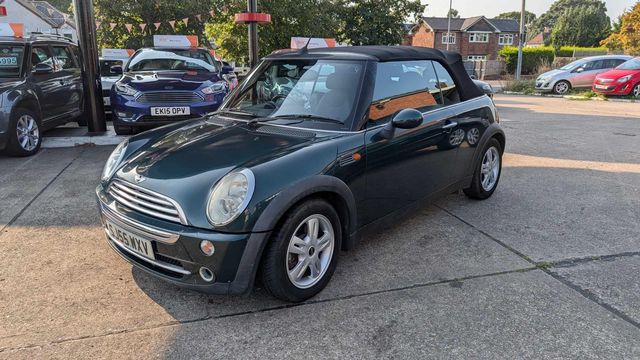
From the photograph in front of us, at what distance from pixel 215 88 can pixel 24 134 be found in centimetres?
293

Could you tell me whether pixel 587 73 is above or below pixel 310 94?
above

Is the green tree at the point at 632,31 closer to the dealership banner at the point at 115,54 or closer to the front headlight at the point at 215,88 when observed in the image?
the dealership banner at the point at 115,54

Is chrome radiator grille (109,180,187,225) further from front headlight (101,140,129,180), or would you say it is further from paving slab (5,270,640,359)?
paving slab (5,270,640,359)

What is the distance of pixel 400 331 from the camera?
8.80 feet

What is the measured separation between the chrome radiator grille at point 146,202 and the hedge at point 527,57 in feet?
128

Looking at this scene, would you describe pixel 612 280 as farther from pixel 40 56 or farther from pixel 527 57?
pixel 527 57

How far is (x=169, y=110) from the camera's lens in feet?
24.5

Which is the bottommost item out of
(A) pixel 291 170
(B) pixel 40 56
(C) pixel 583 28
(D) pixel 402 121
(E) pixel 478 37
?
(A) pixel 291 170

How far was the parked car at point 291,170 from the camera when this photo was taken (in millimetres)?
2605

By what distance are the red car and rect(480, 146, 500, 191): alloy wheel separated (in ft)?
48.0

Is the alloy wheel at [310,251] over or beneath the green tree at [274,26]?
beneath

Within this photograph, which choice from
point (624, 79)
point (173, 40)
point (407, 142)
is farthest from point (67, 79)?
point (624, 79)

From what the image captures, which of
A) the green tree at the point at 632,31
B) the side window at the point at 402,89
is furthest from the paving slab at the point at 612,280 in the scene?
the green tree at the point at 632,31

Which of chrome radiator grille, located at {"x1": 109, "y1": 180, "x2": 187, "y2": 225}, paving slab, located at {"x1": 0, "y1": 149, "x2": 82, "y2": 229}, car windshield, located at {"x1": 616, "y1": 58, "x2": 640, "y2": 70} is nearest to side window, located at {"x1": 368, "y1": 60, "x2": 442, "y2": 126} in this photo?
chrome radiator grille, located at {"x1": 109, "y1": 180, "x2": 187, "y2": 225}
